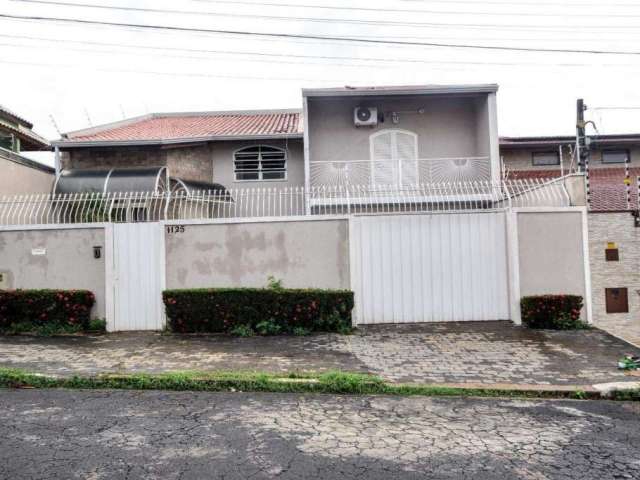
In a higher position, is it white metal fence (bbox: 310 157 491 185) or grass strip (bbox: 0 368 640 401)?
white metal fence (bbox: 310 157 491 185)

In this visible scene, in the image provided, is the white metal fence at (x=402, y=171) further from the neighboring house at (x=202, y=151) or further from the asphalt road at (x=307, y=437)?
the asphalt road at (x=307, y=437)

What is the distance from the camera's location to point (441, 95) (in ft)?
50.0

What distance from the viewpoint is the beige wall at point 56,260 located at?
9.42m

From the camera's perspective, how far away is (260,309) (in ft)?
28.9

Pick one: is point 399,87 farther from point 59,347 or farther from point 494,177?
point 59,347

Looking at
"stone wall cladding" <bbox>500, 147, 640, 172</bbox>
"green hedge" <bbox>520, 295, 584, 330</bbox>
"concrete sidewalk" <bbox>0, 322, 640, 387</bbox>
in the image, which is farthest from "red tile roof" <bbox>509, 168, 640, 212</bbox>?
"concrete sidewalk" <bbox>0, 322, 640, 387</bbox>

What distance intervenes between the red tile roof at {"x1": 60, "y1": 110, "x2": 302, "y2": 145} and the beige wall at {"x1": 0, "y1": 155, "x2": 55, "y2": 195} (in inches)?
49.7

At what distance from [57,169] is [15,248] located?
21.4 feet

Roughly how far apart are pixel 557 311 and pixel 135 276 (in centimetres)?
767

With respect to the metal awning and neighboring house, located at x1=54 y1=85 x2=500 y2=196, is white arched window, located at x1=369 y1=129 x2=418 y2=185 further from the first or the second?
the metal awning

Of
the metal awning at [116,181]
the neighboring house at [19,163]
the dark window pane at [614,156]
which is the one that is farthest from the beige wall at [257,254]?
the dark window pane at [614,156]

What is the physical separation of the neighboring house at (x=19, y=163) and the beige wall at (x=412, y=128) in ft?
26.8

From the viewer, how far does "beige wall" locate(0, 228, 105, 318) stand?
942 centimetres

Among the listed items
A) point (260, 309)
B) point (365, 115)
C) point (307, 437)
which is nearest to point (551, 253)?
point (260, 309)
